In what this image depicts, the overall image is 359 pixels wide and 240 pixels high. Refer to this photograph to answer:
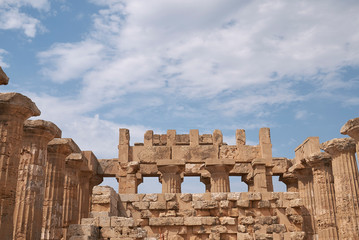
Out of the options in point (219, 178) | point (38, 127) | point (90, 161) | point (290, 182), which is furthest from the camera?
point (290, 182)

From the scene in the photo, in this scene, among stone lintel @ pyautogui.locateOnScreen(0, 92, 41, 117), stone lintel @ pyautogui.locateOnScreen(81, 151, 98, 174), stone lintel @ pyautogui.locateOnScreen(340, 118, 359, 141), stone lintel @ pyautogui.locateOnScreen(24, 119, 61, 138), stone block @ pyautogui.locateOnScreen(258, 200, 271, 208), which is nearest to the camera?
stone lintel @ pyautogui.locateOnScreen(0, 92, 41, 117)

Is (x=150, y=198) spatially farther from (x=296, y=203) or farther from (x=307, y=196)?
(x=307, y=196)

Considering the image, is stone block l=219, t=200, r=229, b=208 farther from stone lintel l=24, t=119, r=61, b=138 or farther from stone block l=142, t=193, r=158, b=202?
stone lintel l=24, t=119, r=61, b=138

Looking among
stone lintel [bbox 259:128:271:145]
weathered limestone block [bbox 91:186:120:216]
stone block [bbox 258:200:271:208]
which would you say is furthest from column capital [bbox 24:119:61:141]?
stone lintel [bbox 259:128:271:145]

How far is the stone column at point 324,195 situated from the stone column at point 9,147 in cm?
1128

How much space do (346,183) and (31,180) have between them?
10535mm

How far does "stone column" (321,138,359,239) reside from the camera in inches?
565

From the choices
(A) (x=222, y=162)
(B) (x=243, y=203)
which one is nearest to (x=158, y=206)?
(B) (x=243, y=203)

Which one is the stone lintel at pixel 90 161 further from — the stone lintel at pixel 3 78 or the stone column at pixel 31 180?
the stone lintel at pixel 3 78

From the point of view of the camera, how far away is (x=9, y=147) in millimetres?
11078

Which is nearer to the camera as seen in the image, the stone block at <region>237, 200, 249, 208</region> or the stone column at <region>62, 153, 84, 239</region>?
the stone block at <region>237, 200, 249, 208</region>

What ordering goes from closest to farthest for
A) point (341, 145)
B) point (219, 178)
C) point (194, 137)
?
point (341, 145) → point (219, 178) → point (194, 137)

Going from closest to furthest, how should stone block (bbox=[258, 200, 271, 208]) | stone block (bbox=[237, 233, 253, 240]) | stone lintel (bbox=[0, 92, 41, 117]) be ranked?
stone lintel (bbox=[0, 92, 41, 117]) → stone block (bbox=[237, 233, 253, 240]) → stone block (bbox=[258, 200, 271, 208])

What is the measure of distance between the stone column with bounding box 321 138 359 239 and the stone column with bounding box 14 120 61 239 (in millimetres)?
9845
